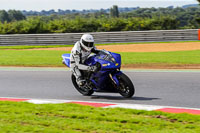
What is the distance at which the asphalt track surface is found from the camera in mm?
9602

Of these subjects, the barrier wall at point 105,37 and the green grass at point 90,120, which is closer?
the green grass at point 90,120

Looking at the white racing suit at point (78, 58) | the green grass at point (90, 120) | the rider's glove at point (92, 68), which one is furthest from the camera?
the white racing suit at point (78, 58)

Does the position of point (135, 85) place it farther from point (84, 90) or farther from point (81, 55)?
point (81, 55)

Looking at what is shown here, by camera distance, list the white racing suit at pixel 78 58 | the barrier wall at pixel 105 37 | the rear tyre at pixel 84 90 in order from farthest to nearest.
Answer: the barrier wall at pixel 105 37
the rear tyre at pixel 84 90
the white racing suit at pixel 78 58

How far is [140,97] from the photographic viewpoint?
9.95 metres

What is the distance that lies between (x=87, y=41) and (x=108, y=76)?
95 centimetres

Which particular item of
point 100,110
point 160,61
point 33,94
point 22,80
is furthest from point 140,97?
point 160,61

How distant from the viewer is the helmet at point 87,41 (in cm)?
958

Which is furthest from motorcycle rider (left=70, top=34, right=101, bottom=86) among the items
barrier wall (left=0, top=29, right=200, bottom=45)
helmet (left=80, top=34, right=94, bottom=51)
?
barrier wall (left=0, top=29, right=200, bottom=45)

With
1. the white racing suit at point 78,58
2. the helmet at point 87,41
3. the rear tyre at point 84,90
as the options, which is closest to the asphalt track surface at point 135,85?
the rear tyre at point 84,90

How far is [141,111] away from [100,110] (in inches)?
31.6

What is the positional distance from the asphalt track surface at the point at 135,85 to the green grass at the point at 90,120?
1748mm

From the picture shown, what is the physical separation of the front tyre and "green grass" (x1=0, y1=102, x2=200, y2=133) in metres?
1.33

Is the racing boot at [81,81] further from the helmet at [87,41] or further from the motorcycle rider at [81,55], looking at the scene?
the helmet at [87,41]
